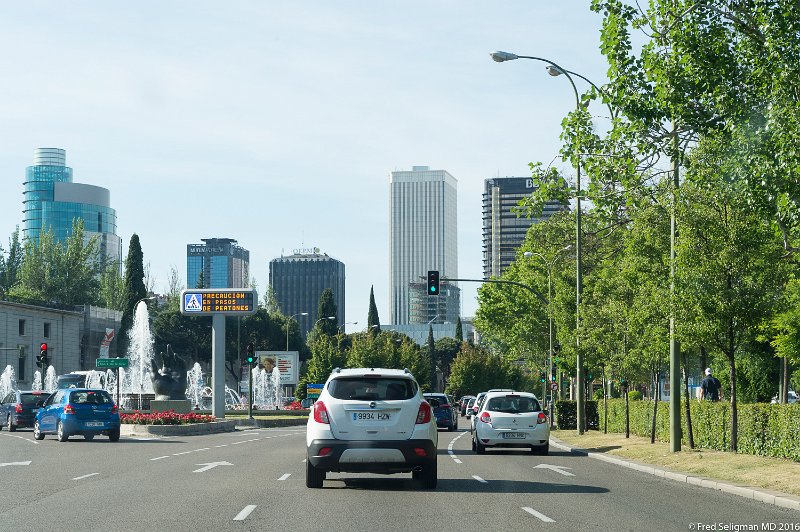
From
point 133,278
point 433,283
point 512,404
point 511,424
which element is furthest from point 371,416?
point 133,278

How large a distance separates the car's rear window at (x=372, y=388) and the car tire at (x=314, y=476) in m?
1.17

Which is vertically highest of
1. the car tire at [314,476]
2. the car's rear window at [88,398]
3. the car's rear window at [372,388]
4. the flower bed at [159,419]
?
the car's rear window at [372,388]

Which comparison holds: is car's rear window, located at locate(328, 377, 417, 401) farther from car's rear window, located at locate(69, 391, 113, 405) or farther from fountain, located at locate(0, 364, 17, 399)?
fountain, located at locate(0, 364, 17, 399)

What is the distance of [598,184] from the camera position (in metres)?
24.3

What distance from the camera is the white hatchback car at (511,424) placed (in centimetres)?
2786

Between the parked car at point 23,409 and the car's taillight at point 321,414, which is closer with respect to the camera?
the car's taillight at point 321,414

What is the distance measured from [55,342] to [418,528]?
93402mm

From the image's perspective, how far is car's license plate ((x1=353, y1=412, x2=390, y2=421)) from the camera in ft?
55.2

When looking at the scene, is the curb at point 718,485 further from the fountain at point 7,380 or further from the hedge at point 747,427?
the fountain at point 7,380

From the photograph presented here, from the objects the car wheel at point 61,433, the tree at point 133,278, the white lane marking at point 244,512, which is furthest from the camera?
the tree at point 133,278

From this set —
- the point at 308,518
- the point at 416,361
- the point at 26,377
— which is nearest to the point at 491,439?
the point at 308,518

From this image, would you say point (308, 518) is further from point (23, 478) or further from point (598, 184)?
point (598, 184)

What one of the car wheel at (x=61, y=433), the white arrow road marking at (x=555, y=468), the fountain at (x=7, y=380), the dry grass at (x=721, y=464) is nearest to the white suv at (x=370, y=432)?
the white arrow road marking at (x=555, y=468)

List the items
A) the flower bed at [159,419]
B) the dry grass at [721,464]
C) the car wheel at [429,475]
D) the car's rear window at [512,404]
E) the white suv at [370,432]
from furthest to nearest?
the flower bed at [159,419], the car's rear window at [512,404], the dry grass at [721,464], the car wheel at [429,475], the white suv at [370,432]
